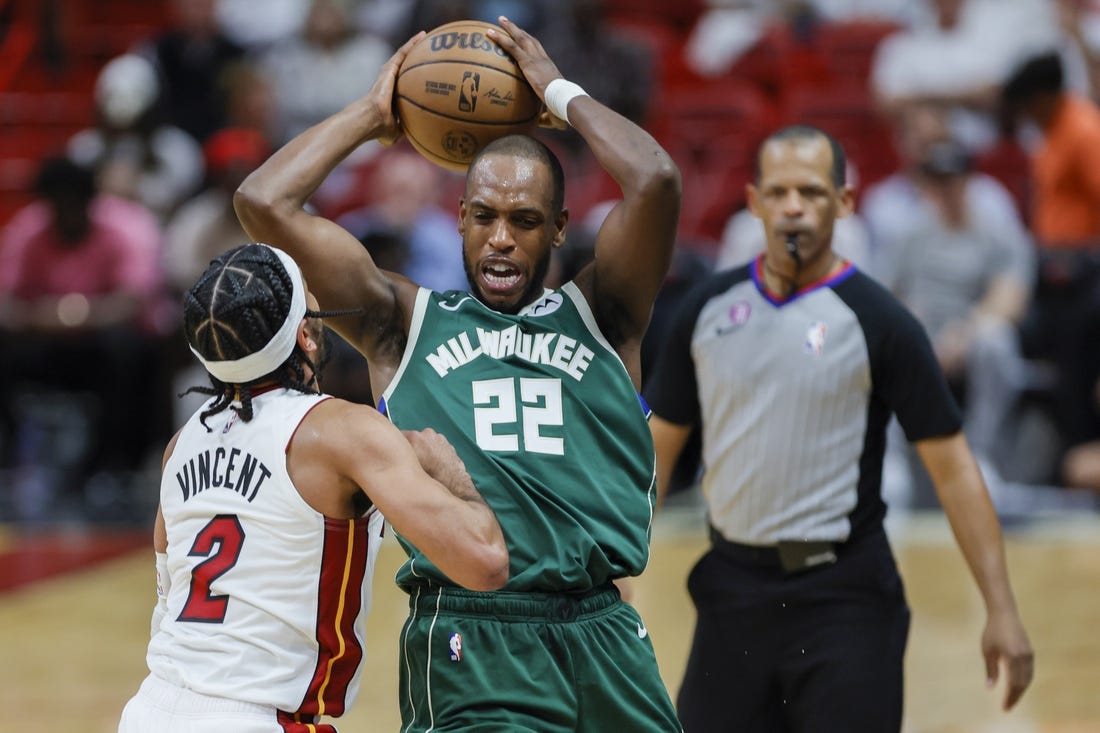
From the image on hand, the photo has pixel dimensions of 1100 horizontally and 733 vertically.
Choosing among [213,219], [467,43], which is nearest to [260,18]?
[213,219]

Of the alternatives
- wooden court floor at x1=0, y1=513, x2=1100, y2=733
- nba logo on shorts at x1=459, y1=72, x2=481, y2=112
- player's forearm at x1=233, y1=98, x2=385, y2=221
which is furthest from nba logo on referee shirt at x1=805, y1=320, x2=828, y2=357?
wooden court floor at x1=0, y1=513, x2=1100, y2=733

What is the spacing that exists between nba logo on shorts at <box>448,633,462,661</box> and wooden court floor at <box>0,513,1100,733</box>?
276 centimetres

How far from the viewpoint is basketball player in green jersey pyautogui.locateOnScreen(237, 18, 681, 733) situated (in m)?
3.63

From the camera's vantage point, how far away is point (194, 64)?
12289 mm

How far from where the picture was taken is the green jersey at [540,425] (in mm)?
3686

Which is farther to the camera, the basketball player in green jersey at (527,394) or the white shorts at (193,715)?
the basketball player in green jersey at (527,394)

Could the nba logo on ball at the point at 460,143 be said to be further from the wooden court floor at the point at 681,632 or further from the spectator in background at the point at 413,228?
the spectator in background at the point at 413,228

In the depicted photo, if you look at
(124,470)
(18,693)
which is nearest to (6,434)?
(124,470)

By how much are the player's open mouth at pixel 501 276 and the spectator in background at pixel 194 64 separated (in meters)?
8.75

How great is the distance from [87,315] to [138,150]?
5.63ft

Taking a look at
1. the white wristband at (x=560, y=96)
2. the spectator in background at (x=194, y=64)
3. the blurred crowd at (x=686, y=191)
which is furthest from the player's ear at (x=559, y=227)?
the spectator in background at (x=194, y=64)

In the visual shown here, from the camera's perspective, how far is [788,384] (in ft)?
15.4

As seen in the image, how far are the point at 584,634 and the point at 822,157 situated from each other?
188cm

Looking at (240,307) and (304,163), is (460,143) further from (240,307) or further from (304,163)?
(240,307)
